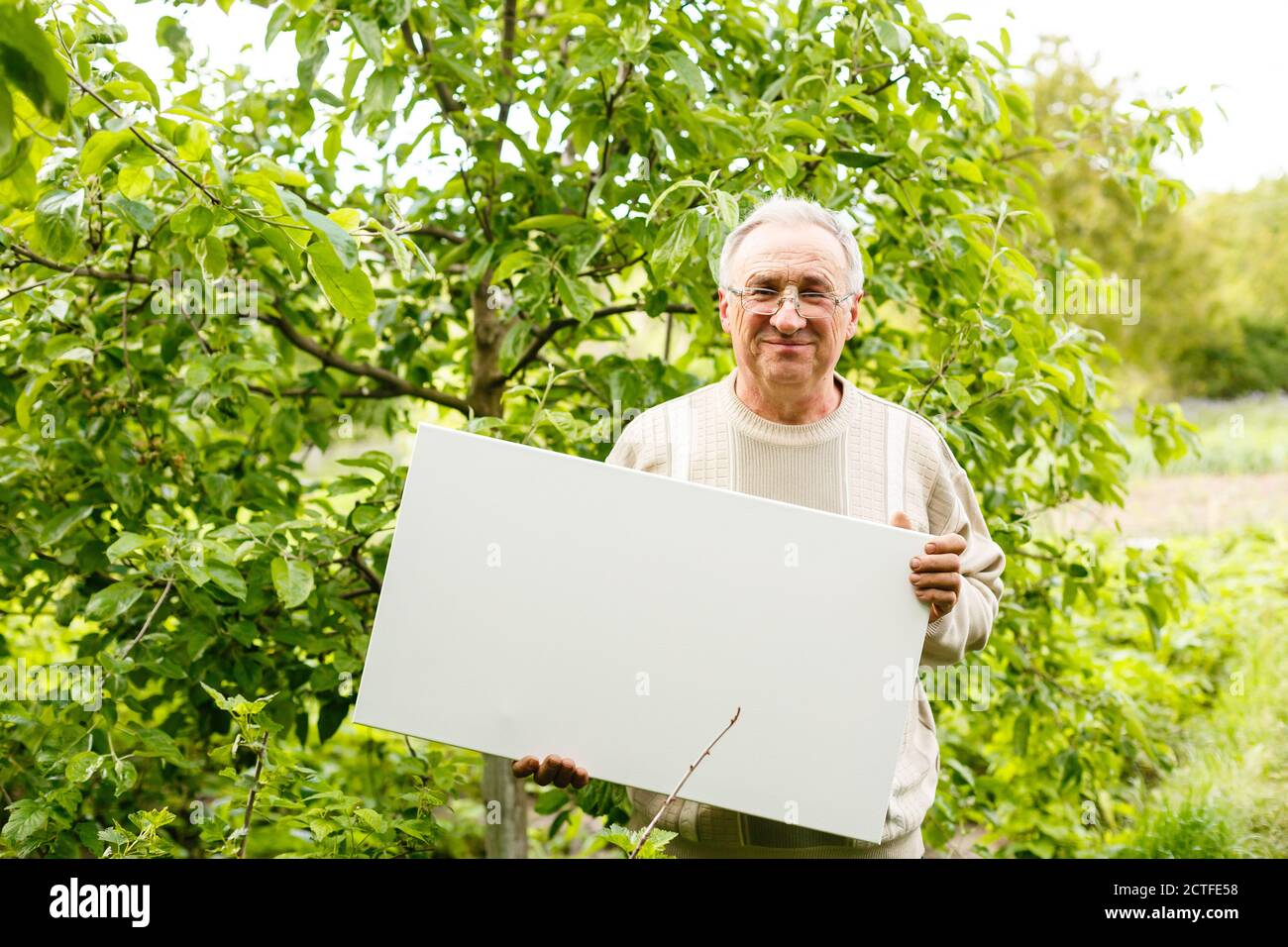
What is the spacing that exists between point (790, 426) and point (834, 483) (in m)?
0.13

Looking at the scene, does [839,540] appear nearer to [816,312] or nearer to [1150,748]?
[816,312]

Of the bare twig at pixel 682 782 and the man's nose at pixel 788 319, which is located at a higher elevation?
the man's nose at pixel 788 319

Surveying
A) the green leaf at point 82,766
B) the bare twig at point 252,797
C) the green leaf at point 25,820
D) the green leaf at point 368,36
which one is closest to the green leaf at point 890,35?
the green leaf at point 368,36

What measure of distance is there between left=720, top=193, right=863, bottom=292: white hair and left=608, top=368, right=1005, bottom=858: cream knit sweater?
20cm

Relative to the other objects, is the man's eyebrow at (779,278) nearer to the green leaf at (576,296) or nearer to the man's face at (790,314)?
the man's face at (790,314)

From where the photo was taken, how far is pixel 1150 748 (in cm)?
274

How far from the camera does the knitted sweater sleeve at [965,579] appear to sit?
5.50 feet

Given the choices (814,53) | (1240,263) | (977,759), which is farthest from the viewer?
(1240,263)

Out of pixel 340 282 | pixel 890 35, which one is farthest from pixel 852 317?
pixel 340 282

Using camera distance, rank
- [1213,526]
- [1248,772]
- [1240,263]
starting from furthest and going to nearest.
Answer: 1. [1240,263]
2. [1213,526]
3. [1248,772]

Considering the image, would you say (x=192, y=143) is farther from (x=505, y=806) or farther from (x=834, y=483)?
(x=505, y=806)

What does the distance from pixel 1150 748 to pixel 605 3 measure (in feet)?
7.45
